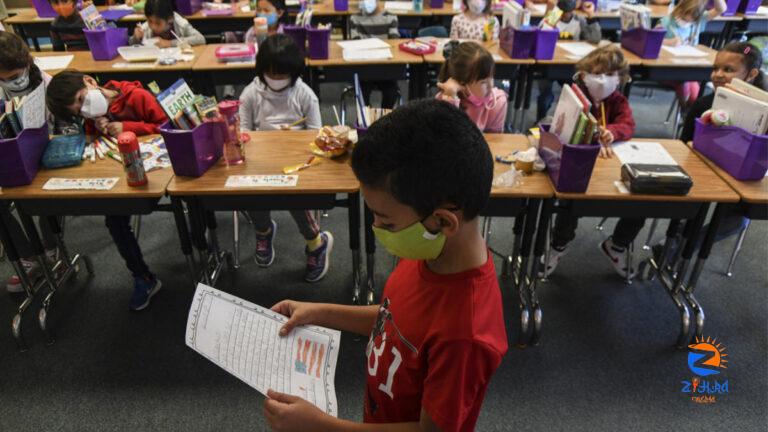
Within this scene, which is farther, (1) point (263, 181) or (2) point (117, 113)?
(2) point (117, 113)

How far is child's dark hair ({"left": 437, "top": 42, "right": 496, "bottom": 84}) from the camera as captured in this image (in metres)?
2.24

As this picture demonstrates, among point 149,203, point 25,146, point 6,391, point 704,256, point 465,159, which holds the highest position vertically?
point 465,159

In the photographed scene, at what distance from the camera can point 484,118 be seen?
244cm

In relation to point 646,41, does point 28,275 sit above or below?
below

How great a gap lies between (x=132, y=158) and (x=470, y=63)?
1433 millimetres

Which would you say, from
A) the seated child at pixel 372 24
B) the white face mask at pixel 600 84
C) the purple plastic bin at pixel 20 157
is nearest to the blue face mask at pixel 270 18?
the seated child at pixel 372 24

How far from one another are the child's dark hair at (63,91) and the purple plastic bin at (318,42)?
1.56 m

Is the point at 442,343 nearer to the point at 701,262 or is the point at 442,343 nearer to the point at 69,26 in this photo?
the point at 701,262

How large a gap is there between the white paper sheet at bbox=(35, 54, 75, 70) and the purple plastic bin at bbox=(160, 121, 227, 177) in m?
1.97

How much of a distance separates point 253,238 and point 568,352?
170cm

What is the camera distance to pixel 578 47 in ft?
12.2

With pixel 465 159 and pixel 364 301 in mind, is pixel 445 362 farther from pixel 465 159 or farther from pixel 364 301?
pixel 364 301

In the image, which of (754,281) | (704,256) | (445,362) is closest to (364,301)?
(704,256)

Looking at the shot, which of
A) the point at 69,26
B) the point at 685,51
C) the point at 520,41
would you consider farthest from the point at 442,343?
the point at 69,26
